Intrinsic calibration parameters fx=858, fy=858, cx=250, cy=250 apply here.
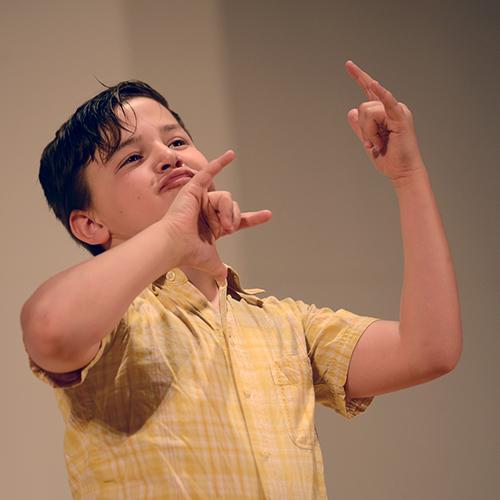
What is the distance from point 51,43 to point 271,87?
41 cm

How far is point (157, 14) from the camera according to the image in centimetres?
154

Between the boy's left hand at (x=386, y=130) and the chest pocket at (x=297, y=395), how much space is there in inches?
9.6

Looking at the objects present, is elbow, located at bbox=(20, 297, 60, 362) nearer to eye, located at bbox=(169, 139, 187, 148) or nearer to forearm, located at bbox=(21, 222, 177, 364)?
forearm, located at bbox=(21, 222, 177, 364)

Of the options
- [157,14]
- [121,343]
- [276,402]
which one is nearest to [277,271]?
[157,14]

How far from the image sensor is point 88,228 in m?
1.05

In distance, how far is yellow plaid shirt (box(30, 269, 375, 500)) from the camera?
0.82 meters

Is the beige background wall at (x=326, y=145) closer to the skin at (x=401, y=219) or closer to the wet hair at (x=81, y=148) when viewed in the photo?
the wet hair at (x=81, y=148)

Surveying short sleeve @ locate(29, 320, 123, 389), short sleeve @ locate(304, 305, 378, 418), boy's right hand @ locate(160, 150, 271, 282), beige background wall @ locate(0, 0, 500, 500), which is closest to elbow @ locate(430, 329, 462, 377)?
short sleeve @ locate(304, 305, 378, 418)

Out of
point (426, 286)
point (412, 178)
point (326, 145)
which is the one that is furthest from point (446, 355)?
point (326, 145)

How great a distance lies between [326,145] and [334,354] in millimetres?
682

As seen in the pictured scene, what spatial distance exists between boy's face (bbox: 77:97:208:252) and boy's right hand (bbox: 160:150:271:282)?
13 centimetres

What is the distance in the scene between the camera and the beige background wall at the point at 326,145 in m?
1.44

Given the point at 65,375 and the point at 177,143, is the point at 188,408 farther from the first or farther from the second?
the point at 177,143

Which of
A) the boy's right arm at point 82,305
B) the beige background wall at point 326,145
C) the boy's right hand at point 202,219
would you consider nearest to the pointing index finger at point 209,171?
the boy's right hand at point 202,219
